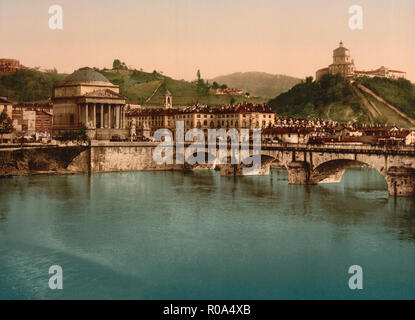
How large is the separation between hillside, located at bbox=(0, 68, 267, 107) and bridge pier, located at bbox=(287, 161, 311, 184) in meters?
83.4

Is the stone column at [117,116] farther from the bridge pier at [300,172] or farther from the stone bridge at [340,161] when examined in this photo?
the bridge pier at [300,172]

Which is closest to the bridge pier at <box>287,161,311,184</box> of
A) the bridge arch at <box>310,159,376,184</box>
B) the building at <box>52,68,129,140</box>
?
the bridge arch at <box>310,159,376,184</box>

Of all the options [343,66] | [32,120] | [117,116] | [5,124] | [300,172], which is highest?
[343,66]

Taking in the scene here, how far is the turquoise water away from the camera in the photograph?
24078mm

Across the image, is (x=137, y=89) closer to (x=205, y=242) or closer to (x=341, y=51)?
(x=341, y=51)

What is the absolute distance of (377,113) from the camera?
5369 inches

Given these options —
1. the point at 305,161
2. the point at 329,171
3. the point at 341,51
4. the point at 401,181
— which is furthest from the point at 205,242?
the point at 341,51

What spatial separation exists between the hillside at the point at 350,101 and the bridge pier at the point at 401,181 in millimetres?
87028

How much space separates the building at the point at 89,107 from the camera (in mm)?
87875

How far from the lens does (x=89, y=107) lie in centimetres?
8919

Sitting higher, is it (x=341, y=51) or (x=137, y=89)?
(x=341, y=51)

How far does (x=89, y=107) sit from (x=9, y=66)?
88496 millimetres

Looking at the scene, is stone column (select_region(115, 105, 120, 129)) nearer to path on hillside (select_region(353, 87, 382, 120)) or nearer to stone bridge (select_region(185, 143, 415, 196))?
stone bridge (select_region(185, 143, 415, 196))

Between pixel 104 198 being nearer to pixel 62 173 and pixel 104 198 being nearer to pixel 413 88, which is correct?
pixel 62 173
